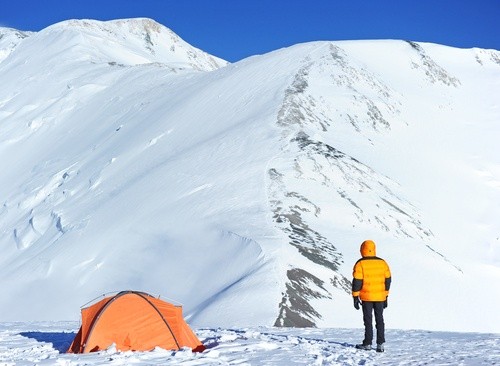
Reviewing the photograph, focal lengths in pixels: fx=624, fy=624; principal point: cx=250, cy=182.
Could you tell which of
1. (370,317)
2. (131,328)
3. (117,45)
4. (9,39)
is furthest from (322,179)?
(9,39)

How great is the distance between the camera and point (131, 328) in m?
10.4

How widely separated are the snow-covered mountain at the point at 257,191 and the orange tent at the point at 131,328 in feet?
18.0

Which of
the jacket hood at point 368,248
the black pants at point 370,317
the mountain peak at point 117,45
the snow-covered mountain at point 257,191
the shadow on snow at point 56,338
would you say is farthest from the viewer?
the mountain peak at point 117,45

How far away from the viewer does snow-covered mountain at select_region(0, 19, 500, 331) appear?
20031 mm

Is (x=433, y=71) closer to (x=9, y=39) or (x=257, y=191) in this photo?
(x=257, y=191)

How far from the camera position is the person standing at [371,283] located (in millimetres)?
10039

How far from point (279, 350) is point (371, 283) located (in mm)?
1916

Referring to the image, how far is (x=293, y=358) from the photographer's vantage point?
9.75 metres

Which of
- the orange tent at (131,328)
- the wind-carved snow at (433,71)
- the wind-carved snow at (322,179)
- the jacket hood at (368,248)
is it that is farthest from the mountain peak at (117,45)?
the jacket hood at (368,248)

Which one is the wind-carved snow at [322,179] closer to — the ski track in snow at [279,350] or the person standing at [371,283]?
the ski track in snow at [279,350]

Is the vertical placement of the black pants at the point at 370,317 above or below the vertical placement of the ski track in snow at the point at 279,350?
above

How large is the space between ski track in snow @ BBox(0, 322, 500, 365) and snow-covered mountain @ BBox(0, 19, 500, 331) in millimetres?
3898

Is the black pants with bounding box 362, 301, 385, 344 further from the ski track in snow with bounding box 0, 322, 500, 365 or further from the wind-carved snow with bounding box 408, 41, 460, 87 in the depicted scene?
the wind-carved snow with bounding box 408, 41, 460, 87

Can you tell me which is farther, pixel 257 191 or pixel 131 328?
pixel 257 191
